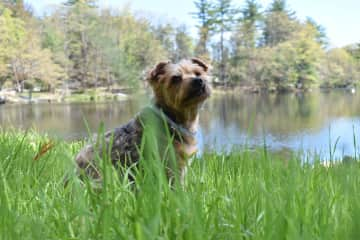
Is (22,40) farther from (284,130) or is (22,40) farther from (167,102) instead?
(167,102)

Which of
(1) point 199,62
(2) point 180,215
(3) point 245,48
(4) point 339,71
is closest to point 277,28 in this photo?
(3) point 245,48

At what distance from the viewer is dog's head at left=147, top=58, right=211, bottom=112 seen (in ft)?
11.6

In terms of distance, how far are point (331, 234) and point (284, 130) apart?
2223 cm

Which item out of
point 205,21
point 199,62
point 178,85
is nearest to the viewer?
point 178,85

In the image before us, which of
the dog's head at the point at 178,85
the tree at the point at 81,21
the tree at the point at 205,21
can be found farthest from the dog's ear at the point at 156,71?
the tree at the point at 205,21

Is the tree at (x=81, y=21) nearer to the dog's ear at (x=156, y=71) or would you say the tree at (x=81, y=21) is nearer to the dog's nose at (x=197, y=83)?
the dog's ear at (x=156, y=71)

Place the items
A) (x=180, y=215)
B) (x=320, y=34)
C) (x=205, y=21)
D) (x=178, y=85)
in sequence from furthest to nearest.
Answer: (x=320, y=34) < (x=205, y=21) < (x=178, y=85) < (x=180, y=215)

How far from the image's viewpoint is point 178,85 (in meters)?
3.71

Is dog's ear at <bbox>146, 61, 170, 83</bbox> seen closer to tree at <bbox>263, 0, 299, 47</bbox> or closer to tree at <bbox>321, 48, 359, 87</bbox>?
tree at <bbox>263, 0, 299, 47</bbox>

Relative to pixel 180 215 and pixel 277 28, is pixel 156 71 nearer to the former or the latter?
pixel 180 215

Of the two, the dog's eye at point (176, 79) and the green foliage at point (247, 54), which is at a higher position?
the green foliage at point (247, 54)

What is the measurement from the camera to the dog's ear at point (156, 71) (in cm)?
365

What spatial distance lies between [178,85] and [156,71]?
275mm

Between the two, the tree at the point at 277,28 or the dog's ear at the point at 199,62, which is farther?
the tree at the point at 277,28
